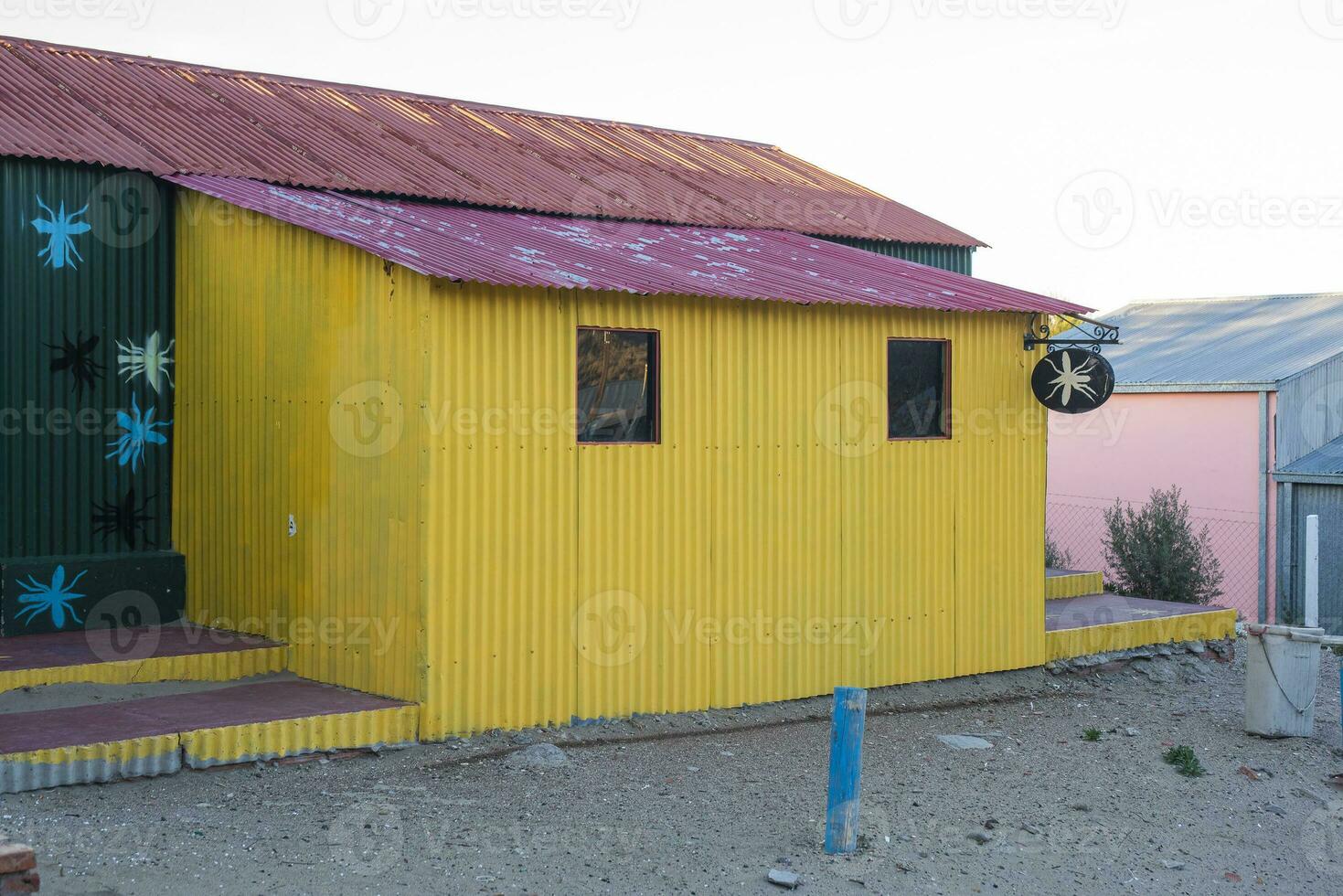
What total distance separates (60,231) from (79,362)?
1043 mm

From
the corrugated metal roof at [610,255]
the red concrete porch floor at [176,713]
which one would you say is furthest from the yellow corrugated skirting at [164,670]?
the corrugated metal roof at [610,255]

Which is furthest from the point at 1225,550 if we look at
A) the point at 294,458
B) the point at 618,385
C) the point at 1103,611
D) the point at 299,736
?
the point at 299,736

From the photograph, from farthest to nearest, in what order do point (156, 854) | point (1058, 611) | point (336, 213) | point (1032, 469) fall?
point (1058, 611)
point (1032, 469)
point (336, 213)
point (156, 854)

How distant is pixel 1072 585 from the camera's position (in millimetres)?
15070

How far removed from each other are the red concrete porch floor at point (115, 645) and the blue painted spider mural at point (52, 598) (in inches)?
5.7

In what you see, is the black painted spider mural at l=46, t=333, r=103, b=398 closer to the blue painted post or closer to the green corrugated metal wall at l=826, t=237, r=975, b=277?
the blue painted post

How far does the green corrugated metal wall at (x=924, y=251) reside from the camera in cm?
1482

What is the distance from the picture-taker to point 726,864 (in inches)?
278

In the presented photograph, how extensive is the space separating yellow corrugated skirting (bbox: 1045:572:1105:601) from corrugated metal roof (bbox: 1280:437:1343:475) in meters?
7.28

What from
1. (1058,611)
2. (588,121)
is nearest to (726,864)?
(1058,611)

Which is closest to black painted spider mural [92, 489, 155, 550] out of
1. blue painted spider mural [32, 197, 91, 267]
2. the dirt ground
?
blue painted spider mural [32, 197, 91, 267]

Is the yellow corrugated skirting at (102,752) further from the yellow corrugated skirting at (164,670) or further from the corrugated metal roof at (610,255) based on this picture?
the corrugated metal roof at (610,255)

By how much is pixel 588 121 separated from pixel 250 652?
901 cm

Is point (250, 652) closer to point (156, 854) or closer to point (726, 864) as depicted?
point (156, 854)
